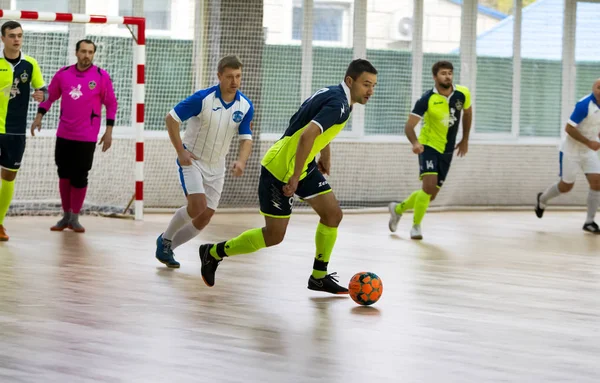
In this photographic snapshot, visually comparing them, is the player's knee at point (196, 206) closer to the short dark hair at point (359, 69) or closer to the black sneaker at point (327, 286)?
the black sneaker at point (327, 286)

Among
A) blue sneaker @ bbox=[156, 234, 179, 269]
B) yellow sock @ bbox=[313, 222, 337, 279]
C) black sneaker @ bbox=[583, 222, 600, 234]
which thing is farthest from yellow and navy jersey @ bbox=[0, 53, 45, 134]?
black sneaker @ bbox=[583, 222, 600, 234]

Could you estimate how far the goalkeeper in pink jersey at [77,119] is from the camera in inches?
388

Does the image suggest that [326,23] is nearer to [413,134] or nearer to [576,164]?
[576,164]

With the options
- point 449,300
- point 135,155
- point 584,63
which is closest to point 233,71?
point 449,300

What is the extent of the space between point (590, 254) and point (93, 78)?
4.79 m

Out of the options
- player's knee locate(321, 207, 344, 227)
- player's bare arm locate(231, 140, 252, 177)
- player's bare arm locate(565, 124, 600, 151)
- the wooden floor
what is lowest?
the wooden floor

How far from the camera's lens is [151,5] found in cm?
1253

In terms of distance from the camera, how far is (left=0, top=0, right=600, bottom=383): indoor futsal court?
4.80 metres

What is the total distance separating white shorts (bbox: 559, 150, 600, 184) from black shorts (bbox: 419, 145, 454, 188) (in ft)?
6.05

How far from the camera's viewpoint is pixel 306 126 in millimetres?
6012

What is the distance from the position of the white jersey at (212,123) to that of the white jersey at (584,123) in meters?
4.92

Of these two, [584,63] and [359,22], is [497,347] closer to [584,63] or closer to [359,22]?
[359,22]

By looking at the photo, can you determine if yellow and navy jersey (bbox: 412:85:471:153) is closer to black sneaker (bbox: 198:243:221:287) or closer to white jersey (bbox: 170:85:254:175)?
white jersey (bbox: 170:85:254:175)

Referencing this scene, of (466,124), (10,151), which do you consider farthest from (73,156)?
(466,124)
